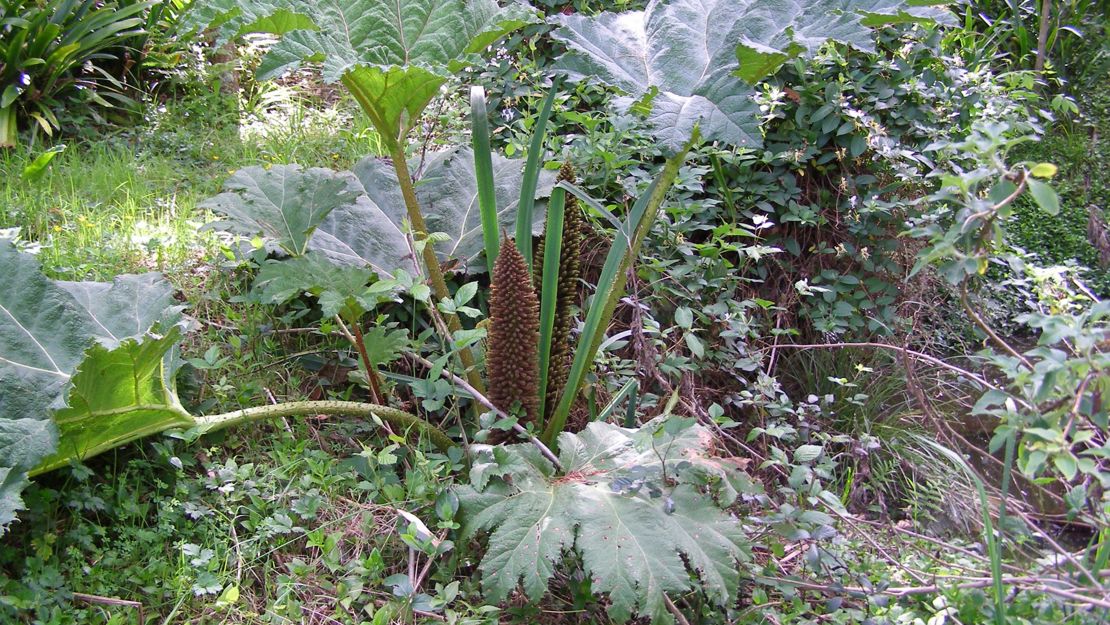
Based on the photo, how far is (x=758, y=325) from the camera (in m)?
3.16

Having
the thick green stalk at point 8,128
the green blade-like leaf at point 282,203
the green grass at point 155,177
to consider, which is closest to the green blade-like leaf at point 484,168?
the green blade-like leaf at point 282,203

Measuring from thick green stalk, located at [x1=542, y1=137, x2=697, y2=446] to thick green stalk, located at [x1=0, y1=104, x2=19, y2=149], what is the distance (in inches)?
136

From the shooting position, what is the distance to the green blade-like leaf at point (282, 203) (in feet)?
8.17

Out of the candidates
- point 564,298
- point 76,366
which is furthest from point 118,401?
point 564,298

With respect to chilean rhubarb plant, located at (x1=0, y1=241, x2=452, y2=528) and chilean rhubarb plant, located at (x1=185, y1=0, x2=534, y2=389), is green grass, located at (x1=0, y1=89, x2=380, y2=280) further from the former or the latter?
chilean rhubarb plant, located at (x1=185, y1=0, x2=534, y2=389)

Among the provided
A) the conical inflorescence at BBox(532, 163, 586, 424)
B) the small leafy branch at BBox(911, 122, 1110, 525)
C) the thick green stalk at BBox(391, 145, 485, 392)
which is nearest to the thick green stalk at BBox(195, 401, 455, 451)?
the thick green stalk at BBox(391, 145, 485, 392)

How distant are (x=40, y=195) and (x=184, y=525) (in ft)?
6.56

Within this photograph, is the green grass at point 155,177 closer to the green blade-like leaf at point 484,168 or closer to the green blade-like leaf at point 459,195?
the green blade-like leaf at point 459,195

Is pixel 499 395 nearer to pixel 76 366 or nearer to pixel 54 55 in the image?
pixel 76 366

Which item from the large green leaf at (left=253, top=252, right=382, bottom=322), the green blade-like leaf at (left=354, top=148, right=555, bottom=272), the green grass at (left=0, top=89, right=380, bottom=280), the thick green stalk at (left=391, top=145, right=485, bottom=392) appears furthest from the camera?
the green grass at (left=0, top=89, right=380, bottom=280)

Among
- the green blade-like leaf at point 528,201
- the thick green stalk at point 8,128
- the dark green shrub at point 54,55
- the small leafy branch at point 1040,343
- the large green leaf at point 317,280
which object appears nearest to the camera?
the small leafy branch at point 1040,343

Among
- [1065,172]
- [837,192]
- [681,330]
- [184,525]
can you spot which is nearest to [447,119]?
[681,330]

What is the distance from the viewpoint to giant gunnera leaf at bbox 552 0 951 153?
200 centimetres

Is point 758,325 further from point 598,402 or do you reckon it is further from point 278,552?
point 278,552
